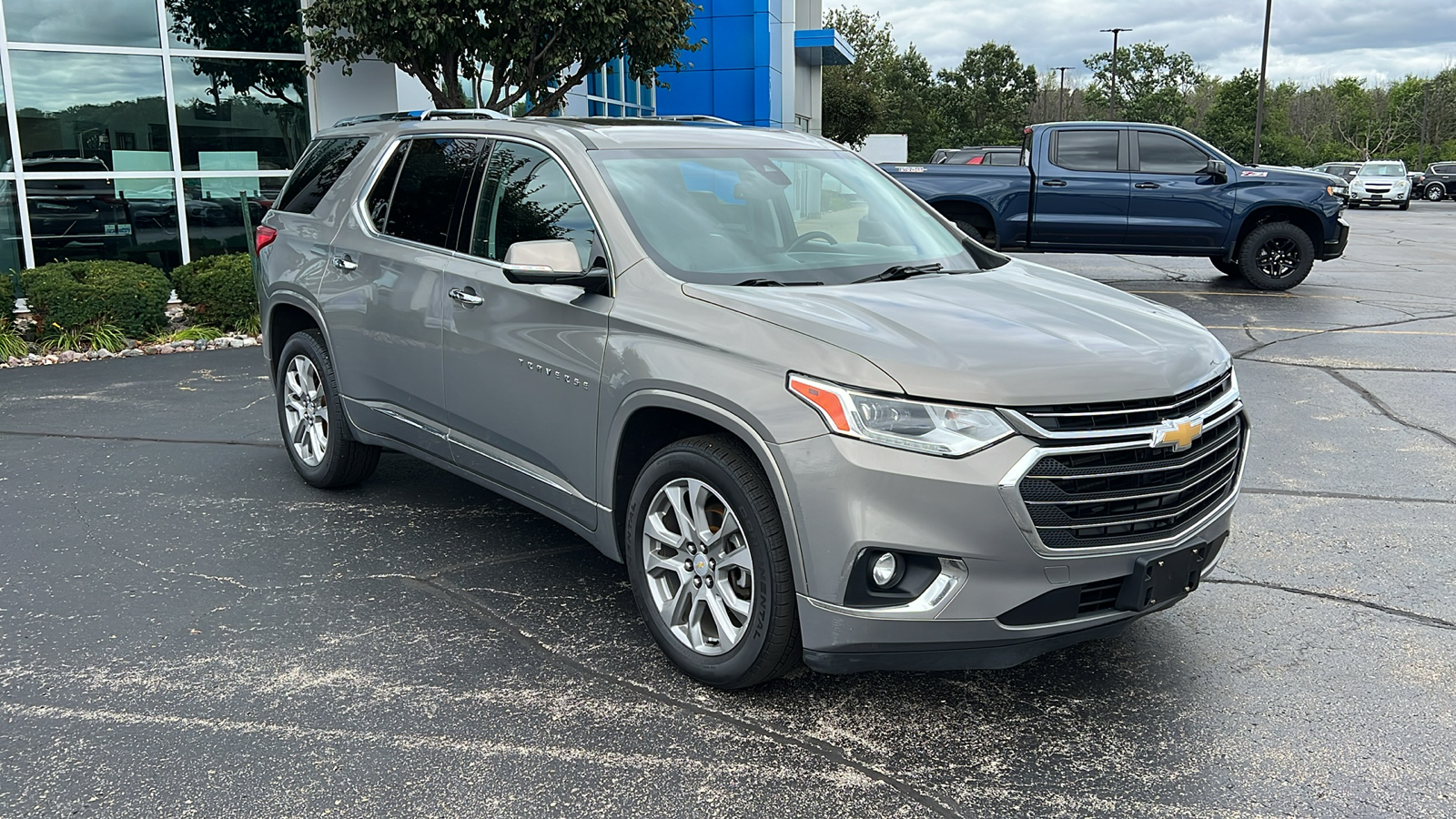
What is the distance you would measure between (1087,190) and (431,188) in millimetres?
10784

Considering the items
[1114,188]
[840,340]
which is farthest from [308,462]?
[1114,188]

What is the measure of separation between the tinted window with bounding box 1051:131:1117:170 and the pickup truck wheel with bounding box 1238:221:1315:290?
1.88 m

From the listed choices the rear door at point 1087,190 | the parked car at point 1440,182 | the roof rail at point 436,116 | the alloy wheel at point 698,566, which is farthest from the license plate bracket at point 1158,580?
the parked car at point 1440,182

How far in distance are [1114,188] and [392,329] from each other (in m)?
11.1

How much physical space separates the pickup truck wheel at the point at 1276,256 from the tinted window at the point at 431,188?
11.6 metres

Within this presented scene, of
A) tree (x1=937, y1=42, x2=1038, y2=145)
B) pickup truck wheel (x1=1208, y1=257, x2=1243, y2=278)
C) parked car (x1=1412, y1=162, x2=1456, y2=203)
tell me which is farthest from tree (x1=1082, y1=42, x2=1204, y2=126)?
pickup truck wheel (x1=1208, y1=257, x2=1243, y2=278)

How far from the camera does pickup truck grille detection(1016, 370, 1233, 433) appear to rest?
311cm

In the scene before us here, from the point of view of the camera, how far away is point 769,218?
4.32 metres

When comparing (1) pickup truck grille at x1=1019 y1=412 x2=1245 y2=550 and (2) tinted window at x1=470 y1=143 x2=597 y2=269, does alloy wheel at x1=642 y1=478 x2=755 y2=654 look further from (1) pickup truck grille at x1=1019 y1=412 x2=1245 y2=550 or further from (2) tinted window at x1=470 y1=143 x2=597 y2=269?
(2) tinted window at x1=470 y1=143 x2=597 y2=269

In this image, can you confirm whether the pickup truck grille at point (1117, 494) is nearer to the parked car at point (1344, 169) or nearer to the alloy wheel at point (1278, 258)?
the alloy wheel at point (1278, 258)

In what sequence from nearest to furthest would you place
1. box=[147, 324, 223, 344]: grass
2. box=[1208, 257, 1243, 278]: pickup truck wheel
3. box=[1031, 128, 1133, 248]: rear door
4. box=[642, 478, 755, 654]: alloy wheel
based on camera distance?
box=[642, 478, 755, 654]: alloy wheel → box=[147, 324, 223, 344]: grass → box=[1031, 128, 1133, 248]: rear door → box=[1208, 257, 1243, 278]: pickup truck wheel

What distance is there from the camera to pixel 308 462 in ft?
19.3

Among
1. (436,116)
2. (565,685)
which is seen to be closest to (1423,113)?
(436,116)

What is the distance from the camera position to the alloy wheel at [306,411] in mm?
5719
